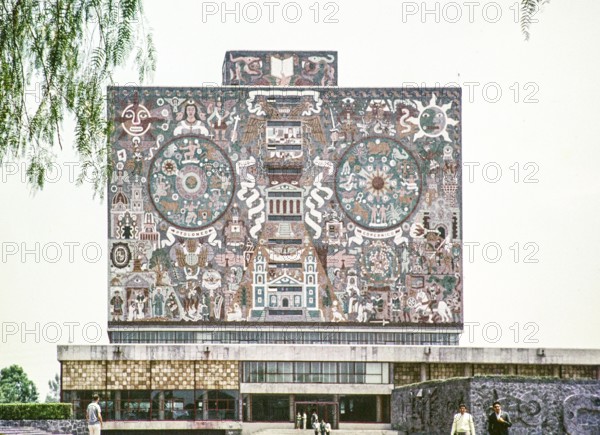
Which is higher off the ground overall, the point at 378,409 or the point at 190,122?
the point at 190,122

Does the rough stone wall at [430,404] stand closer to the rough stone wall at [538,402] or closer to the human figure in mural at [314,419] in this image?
the rough stone wall at [538,402]

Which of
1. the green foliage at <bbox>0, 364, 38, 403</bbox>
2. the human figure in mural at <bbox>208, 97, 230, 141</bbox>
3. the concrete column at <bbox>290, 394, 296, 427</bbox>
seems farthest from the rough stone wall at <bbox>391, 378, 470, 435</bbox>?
the green foliage at <bbox>0, 364, 38, 403</bbox>

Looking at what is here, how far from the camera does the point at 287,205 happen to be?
68.0m

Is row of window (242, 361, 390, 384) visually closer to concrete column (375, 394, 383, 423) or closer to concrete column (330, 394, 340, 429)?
concrete column (330, 394, 340, 429)

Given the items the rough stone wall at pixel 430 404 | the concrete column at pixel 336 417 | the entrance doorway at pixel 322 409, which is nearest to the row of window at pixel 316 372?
→ the concrete column at pixel 336 417

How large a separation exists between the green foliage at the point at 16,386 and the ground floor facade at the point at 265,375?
169ft

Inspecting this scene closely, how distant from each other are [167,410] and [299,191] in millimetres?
13308

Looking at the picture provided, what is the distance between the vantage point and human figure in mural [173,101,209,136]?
67625 millimetres

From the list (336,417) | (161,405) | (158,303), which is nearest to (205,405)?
(161,405)

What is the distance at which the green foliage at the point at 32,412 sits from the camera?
1750 inches

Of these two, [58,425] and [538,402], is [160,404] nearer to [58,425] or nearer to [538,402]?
[58,425]

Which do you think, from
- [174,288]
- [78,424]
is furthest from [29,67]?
[174,288]

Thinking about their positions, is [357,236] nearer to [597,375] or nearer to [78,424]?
[597,375]

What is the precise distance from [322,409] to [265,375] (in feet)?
10.0
